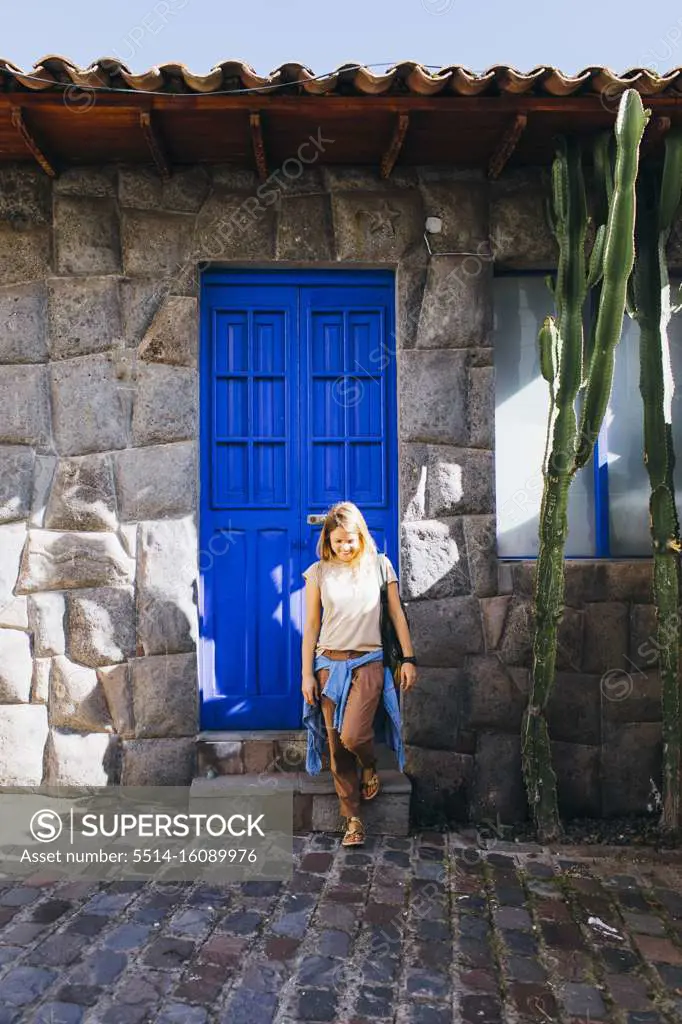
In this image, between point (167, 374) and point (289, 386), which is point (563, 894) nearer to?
point (289, 386)

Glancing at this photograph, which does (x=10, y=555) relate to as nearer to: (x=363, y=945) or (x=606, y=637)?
(x=363, y=945)

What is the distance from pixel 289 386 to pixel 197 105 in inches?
56.6

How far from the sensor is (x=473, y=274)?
4.09 metres

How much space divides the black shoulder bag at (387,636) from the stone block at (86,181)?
2526mm

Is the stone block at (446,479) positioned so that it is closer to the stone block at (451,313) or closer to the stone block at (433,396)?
the stone block at (433,396)

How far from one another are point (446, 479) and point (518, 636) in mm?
930

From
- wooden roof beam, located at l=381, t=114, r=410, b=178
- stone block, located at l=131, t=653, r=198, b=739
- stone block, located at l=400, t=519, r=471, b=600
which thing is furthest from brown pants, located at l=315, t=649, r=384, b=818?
wooden roof beam, located at l=381, t=114, r=410, b=178

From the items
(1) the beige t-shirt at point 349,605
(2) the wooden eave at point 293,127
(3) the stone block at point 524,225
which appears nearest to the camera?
(2) the wooden eave at point 293,127

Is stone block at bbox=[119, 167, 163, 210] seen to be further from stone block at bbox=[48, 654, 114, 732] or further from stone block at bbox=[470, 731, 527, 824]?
stone block at bbox=[470, 731, 527, 824]

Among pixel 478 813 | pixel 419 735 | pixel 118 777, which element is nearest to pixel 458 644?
pixel 419 735

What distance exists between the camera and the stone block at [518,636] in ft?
13.0

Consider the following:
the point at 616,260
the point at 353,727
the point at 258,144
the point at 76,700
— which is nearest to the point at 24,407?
the point at 76,700

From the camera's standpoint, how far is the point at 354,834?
140 inches

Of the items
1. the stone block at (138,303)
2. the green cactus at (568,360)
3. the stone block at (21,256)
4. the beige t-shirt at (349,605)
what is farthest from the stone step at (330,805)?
the stone block at (21,256)
